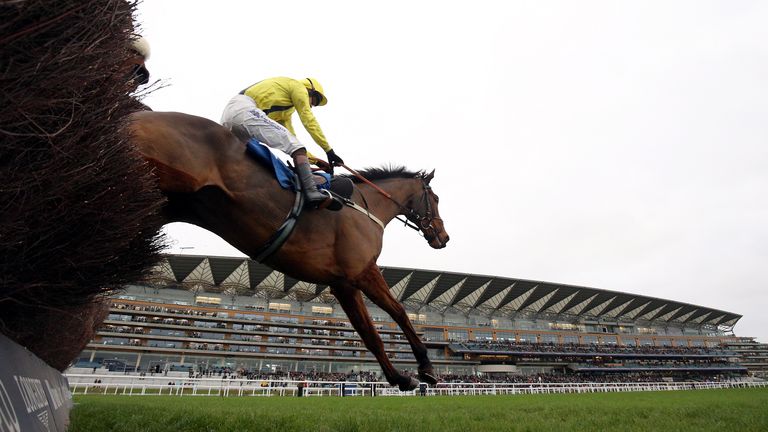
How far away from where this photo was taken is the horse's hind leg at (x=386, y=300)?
143 inches

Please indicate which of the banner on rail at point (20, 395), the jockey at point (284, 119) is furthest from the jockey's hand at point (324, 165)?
the banner on rail at point (20, 395)

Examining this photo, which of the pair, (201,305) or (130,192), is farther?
(201,305)

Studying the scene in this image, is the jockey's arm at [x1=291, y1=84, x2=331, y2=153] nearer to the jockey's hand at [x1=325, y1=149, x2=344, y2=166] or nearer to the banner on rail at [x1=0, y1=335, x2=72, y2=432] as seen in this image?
the jockey's hand at [x1=325, y1=149, x2=344, y2=166]

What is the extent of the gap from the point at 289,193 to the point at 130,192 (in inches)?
46.5

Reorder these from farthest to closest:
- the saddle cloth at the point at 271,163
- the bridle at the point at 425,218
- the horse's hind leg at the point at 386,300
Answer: the bridle at the point at 425,218 → the horse's hind leg at the point at 386,300 → the saddle cloth at the point at 271,163

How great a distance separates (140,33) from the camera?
81.5 inches

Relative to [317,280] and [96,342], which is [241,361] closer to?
[96,342]

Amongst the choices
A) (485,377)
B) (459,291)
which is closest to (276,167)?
Result: (485,377)

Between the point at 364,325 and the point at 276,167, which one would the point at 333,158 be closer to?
the point at 276,167

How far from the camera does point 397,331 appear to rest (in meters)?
67.1

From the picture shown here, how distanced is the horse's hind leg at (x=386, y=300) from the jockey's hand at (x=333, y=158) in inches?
41.6

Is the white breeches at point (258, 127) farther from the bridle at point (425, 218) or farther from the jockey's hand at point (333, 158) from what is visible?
the bridle at point (425, 218)

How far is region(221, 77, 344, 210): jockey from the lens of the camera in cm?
337

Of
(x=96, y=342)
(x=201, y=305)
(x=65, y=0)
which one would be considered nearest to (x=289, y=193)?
(x=65, y=0)
